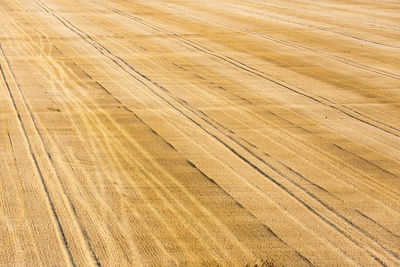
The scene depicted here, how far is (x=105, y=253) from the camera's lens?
520 cm

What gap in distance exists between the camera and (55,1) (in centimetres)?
2188

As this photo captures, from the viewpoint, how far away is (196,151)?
7.57m

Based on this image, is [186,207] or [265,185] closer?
[186,207]

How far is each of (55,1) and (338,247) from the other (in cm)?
1794

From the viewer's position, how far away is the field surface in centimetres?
545

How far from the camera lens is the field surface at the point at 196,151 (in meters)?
5.45

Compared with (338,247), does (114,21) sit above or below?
below

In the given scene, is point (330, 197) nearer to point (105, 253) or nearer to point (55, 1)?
point (105, 253)

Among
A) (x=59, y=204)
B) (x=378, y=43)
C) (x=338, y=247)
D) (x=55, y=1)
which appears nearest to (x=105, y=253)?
(x=59, y=204)

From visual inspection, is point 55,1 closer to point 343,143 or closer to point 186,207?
point 343,143

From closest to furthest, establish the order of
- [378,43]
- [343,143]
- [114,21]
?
[343,143]
[378,43]
[114,21]

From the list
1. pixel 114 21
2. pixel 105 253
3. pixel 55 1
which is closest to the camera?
pixel 105 253

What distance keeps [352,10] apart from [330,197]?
56.2ft

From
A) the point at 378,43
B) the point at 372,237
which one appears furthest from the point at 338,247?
the point at 378,43
